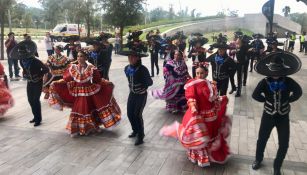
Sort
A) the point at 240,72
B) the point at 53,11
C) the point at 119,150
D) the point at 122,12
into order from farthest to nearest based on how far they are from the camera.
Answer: the point at 53,11
the point at 122,12
the point at 240,72
the point at 119,150

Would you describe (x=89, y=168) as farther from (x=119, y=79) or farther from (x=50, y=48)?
(x=50, y=48)

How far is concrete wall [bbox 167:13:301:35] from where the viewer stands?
53062 millimetres

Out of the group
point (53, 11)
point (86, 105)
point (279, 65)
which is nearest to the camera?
point (279, 65)

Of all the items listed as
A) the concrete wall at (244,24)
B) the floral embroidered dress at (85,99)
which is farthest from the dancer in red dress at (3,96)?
the concrete wall at (244,24)

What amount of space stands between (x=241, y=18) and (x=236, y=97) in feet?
170

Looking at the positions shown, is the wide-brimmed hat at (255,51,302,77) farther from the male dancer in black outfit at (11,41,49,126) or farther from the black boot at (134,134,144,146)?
the male dancer in black outfit at (11,41,49,126)

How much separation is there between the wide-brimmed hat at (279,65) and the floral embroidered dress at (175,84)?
12.0 feet

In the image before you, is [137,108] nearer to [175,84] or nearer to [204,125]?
[204,125]

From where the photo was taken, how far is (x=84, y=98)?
689cm

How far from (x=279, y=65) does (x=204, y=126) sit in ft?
4.71

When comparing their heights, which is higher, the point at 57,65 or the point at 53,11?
the point at 53,11

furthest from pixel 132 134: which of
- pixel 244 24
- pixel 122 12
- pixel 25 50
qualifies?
pixel 244 24

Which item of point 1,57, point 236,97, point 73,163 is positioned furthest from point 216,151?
point 1,57

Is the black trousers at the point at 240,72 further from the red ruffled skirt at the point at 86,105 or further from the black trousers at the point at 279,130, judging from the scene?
the black trousers at the point at 279,130
